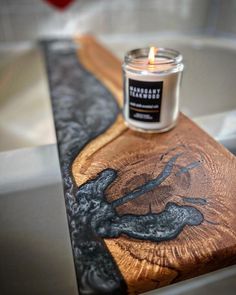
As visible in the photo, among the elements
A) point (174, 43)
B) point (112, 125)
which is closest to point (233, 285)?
point (112, 125)

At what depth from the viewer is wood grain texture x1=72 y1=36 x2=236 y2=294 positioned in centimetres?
22

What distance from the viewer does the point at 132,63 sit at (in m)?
0.39

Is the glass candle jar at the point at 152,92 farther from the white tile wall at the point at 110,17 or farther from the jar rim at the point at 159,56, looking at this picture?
the white tile wall at the point at 110,17

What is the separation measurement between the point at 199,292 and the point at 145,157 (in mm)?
163

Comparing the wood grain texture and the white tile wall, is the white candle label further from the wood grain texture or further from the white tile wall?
the white tile wall

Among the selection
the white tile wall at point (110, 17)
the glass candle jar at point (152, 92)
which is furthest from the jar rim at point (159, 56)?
the white tile wall at point (110, 17)

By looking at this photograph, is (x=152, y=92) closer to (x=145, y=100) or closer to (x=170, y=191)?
(x=145, y=100)

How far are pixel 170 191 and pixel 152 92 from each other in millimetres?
148

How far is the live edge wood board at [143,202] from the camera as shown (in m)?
0.22

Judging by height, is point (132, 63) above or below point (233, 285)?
above

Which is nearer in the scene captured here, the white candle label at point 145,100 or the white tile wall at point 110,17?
the white candle label at point 145,100

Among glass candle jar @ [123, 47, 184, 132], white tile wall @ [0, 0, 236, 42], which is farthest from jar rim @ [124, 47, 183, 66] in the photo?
white tile wall @ [0, 0, 236, 42]

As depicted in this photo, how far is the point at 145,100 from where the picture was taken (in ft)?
1.24

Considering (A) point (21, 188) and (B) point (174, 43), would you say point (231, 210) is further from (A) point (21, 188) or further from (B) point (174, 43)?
(B) point (174, 43)
